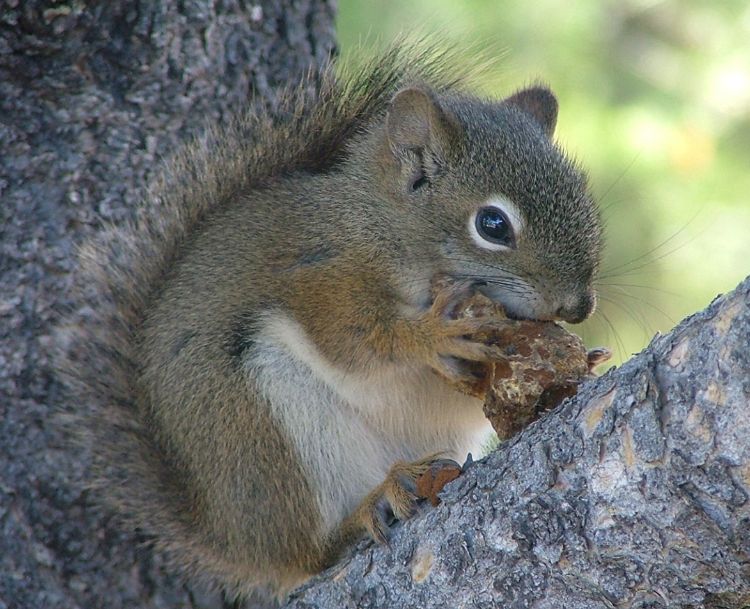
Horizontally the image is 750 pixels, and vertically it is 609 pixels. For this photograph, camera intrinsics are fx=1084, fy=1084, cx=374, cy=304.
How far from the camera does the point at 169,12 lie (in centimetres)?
210

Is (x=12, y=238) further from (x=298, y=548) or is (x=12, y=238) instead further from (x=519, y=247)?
(x=519, y=247)

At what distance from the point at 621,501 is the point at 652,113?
238 cm

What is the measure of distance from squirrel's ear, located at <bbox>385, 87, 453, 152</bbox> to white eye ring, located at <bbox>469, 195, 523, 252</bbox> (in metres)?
0.16

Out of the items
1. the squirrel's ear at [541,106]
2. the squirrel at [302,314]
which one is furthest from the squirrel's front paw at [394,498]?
the squirrel's ear at [541,106]

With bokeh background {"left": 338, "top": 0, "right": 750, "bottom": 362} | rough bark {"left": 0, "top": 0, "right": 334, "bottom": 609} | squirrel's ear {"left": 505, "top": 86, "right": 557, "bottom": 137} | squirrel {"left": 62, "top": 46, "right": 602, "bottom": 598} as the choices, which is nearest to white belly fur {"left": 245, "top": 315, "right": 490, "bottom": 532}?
squirrel {"left": 62, "top": 46, "right": 602, "bottom": 598}

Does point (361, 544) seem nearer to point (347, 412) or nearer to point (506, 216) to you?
point (347, 412)

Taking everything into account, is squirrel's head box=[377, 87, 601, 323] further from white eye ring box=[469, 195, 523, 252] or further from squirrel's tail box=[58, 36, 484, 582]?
squirrel's tail box=[58, 36, 484, 582]

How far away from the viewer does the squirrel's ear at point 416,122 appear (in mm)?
2035

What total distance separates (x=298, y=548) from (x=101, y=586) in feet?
1.19

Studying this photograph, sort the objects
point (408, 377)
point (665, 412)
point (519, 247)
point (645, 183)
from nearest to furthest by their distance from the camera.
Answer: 1. point (665, 412)
2. point (519, 247)
3. point (408, 377)
4. point (645, 183)

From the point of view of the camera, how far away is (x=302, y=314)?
2047mm

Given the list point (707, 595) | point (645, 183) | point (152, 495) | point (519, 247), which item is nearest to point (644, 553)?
point (707, 595)

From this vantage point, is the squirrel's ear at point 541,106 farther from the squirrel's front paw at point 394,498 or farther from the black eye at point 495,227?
the squirrel's front paw at point 394,498

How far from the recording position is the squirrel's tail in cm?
200
